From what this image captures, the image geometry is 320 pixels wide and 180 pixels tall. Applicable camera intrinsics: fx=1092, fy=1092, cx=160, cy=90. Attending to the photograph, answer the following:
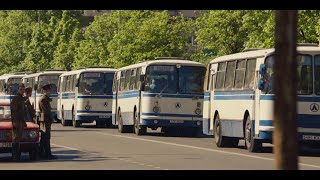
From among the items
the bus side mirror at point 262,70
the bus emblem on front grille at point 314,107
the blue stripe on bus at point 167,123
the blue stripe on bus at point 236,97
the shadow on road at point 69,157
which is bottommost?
the shadow on road at point 69,157

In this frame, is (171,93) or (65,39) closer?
(171,93)

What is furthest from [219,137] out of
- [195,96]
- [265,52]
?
[195,96]

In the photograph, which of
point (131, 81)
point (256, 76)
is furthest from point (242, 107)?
point (131, 81)

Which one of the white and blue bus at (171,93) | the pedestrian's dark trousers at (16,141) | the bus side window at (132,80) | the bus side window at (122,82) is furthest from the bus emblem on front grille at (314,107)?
the bus side window at (122,82)

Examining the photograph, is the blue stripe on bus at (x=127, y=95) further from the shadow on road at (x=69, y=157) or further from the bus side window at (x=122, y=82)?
the shadow on road at (x=69, y=157)

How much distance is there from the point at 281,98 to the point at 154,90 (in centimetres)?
3063

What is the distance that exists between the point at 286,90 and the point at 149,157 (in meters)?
17.1

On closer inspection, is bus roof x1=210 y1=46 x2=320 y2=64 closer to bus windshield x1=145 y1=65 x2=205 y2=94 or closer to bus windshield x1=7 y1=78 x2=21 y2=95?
bus windshield x1=145 y1=65 x2=205 y2=94

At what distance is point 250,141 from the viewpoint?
29609 mm

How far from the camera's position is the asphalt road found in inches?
912

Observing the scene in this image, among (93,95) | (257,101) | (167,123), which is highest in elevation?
(93,95)

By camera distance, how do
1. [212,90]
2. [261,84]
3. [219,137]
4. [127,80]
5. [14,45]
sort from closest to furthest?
1. [261,84]
2. [219,137]
3. [212,90]
4. [127,80]
5. [14,45]

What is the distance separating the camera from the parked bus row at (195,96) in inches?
1106

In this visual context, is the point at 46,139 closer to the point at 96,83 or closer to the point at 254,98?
the point at 254,98
